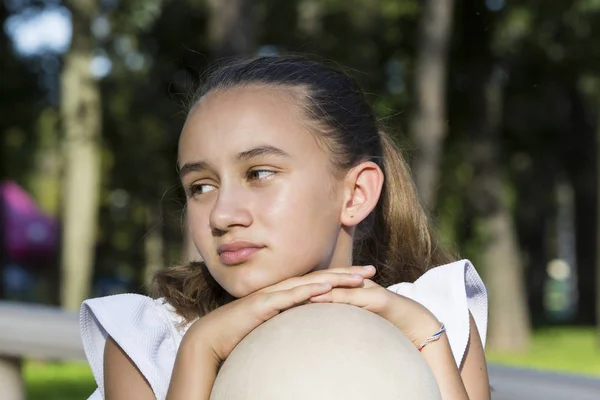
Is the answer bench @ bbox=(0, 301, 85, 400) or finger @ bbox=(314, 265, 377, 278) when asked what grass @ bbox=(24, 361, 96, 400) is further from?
finger @ bbox=(314, 265, 377, 278)

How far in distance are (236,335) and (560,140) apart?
1005 inches

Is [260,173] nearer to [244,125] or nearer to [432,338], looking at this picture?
[244,125]

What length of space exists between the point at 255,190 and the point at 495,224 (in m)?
19.1

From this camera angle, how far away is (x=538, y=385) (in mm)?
3076

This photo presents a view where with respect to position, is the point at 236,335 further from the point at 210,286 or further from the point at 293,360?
the point at 210,286

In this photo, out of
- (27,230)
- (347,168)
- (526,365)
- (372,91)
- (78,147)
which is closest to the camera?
(347,168)

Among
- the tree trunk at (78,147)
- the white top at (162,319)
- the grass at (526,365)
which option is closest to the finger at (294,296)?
Result: the white top at (162,319)

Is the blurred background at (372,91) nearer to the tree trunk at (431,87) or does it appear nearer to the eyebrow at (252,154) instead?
the tree trunk at (431,87)

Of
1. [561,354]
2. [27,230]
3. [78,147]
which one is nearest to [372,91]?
[78,147]

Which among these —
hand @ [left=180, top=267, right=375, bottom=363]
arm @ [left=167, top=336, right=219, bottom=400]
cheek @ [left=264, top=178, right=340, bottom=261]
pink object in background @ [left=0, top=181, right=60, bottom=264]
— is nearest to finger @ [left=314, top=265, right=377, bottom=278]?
hand @ [left=180, top=267, right=375, bottom=363]

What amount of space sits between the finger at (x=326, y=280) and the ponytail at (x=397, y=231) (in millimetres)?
666

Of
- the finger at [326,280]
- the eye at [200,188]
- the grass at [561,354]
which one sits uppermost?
the grass at [561,354]

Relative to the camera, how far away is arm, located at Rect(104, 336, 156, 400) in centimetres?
296

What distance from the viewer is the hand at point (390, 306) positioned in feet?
8.47
